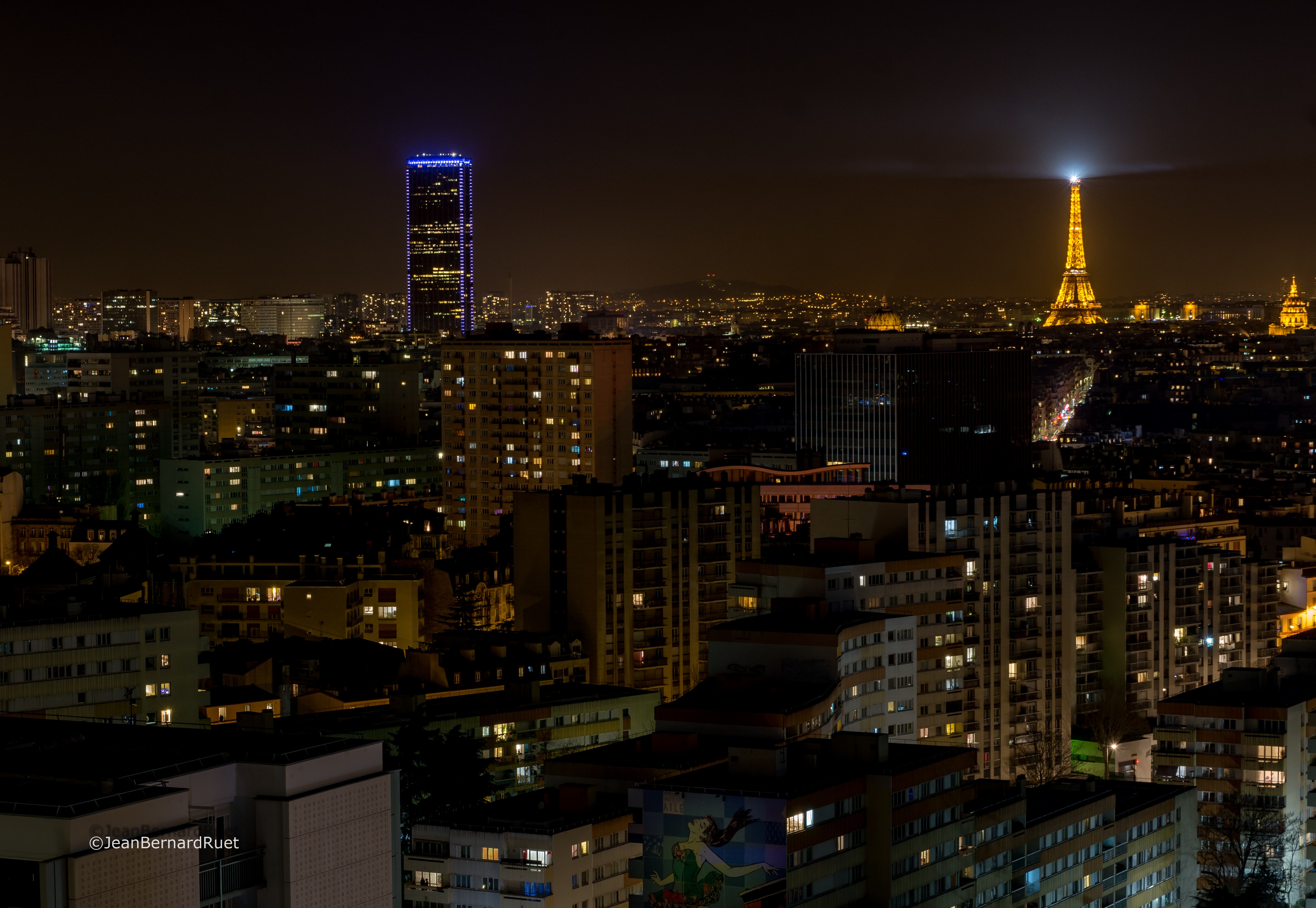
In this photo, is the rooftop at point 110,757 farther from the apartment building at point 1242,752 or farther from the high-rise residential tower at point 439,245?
the high-rise residential tower at point 439,245

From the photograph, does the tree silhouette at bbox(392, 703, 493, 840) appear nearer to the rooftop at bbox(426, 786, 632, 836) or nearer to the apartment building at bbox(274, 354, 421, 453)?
the rooftop at bbox(426, 786, 632, 836)

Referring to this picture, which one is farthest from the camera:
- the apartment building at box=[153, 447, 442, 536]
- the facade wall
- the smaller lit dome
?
the smaller lit dome

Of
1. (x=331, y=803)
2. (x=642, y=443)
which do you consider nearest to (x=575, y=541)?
(x=331, y=803)

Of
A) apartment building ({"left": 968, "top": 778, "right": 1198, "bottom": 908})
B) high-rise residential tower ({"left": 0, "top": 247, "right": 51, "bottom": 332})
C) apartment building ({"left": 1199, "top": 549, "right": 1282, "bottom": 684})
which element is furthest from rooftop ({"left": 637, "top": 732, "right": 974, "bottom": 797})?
high-rise residential tower ({"left": 0, "top": 247, "right": 51, "bottom": 332})

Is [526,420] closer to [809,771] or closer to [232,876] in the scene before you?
[809,771]

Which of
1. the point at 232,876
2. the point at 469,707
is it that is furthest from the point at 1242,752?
the point at 232,876

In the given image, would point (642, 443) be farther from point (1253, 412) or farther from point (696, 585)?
point (1253, 412)

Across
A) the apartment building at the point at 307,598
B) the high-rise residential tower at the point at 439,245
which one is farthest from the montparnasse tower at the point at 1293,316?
the apartment building at the point at 307,598
